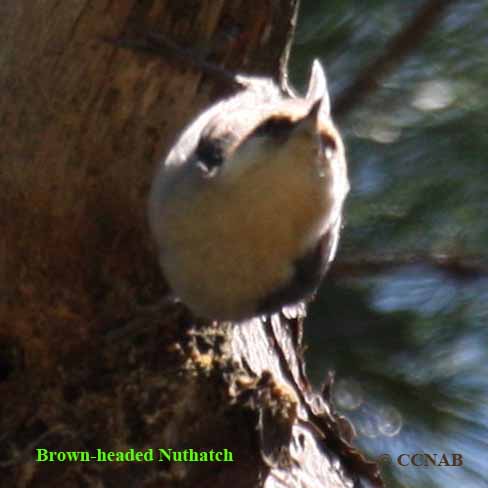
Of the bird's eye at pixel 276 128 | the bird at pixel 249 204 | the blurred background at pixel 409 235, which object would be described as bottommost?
the blurred background at pixel 409 235

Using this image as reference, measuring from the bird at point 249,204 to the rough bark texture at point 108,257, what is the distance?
96 mm

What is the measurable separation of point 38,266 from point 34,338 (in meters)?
0.10

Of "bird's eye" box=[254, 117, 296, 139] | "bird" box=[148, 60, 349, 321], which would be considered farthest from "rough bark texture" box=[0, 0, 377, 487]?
"bird's eye" box=[254, 117, 296, 139]

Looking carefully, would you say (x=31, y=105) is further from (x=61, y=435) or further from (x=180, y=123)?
(x=61, y=435)

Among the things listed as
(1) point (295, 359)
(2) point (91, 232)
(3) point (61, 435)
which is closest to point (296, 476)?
(1) point (295, 359)

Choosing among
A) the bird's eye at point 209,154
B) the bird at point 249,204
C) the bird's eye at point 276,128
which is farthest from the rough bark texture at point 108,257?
the bird's eye at point 276,128

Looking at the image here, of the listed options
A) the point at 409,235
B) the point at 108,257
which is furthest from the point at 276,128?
the point at 409,235

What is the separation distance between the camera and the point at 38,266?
1500 millimetres

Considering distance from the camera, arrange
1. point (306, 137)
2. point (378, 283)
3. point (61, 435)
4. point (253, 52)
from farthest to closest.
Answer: point (378, 283)
point (253, 52)
point (61, 435)
point (306, 137)

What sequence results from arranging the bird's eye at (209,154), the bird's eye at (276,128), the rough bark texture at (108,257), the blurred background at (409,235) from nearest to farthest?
the bird's eye at (276,128) < the bird's eye at (209,154) < the rough bark texture at (108,257) < the blurred background at (409,235)

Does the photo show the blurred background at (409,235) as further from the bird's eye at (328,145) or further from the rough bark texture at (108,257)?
the bird's eye at (328,145)

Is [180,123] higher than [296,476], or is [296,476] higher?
[180,123]

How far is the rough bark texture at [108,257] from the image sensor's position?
1450mm

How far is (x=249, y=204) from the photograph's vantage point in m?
1.20
